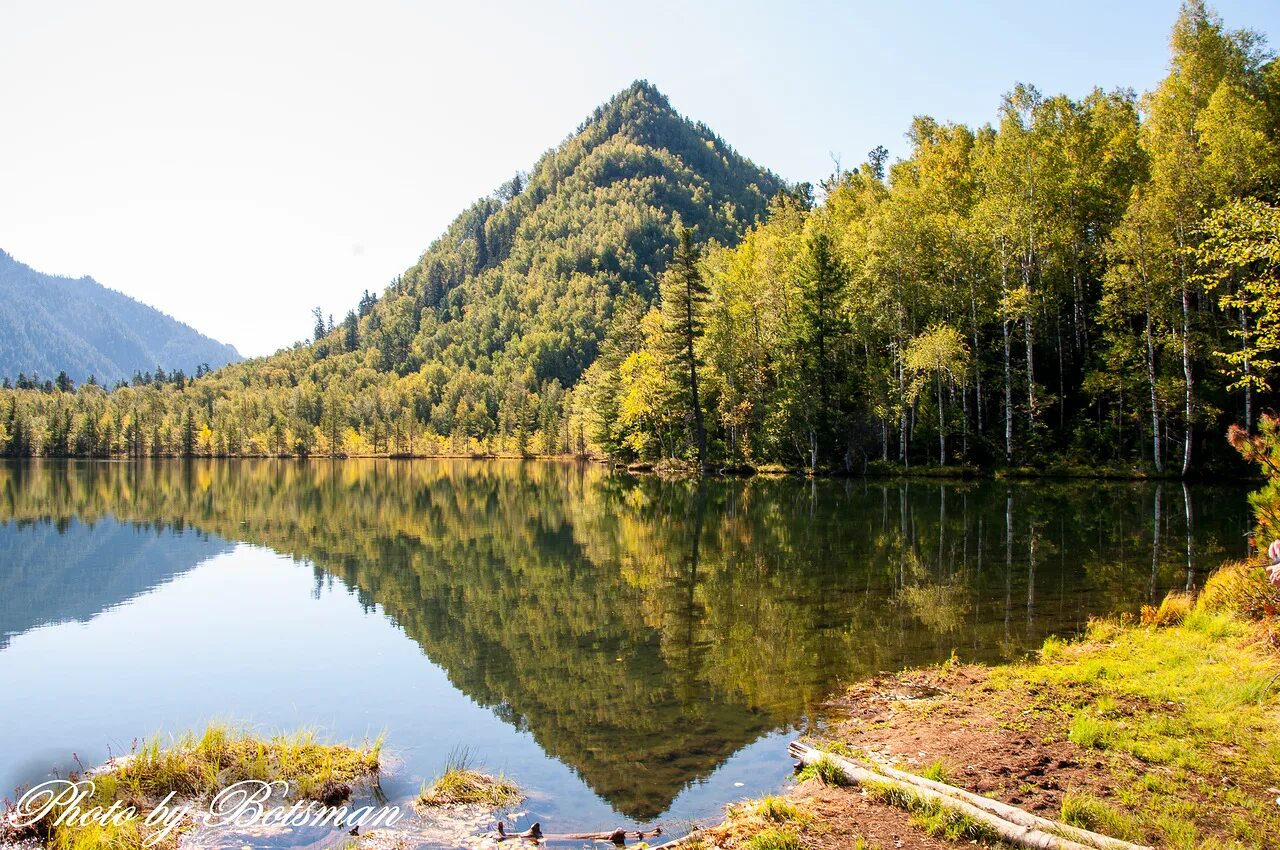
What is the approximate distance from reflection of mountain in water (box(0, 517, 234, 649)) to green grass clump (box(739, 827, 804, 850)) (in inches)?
686

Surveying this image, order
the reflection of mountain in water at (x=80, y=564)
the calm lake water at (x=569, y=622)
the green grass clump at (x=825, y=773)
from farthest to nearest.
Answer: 1. the reflection of mountain in water at (x=80, y=564)
2. the calm lake water at (x=569, y=622)
3. the green grass clump at (x=825, y=773)

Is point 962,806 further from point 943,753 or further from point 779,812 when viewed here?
point 943,753

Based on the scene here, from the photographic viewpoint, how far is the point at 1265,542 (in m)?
12.4

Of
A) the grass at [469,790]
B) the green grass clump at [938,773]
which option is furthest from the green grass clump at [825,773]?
the grass at [469,790]

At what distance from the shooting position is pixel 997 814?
689cm

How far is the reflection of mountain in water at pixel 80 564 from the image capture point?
20.9 meters

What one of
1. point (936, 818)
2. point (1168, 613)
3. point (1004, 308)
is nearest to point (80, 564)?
point (936, 818)

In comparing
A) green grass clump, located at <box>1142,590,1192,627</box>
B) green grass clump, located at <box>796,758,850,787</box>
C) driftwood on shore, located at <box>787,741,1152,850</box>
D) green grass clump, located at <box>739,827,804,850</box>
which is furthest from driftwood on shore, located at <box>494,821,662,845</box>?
green grass clump, located at <box>1142,590,1192,627</box>

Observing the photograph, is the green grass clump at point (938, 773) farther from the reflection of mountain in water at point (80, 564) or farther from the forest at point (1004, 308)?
the forest at point (1004, 308)

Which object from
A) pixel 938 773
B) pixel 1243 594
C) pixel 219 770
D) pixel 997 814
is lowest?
pixel 219 770

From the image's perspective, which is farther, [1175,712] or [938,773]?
[1175,712]

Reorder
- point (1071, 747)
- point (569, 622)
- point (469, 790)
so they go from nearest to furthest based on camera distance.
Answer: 1. point (1071, 747)
2. point (469, 790)
3. point (569, 622)

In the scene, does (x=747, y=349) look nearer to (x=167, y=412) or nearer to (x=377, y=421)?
(x=377, y=421)

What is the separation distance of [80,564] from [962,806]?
30823 mm
